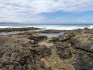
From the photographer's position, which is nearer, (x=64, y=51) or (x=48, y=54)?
(x=48, y=54)

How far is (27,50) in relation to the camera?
8.08m

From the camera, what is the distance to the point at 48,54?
8.56 meters

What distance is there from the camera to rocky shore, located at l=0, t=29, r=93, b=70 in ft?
25.3

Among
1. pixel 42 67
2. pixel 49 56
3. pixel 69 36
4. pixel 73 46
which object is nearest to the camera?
pixel 42 67

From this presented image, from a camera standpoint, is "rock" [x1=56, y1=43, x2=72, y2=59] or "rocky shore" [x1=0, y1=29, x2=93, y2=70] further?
"rock" [x1=56, y1=43, x2=72, y2=59]

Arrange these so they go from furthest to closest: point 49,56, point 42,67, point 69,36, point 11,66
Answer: point 69,36
point 49,56
point 42,67
point 11,66

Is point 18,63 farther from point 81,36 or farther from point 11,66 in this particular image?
point 81,36

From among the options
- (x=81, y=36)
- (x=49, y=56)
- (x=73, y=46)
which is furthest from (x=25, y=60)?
(x=81, y=36)

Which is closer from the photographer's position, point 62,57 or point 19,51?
point 19,51

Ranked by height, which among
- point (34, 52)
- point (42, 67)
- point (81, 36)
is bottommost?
point (42, 67)

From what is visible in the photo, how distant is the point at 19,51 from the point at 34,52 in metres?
0.72

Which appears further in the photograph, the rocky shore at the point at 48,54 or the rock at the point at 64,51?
the rock at the point at 64,51

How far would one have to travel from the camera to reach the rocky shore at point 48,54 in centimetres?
771

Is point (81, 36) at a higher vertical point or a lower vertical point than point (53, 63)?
higher
